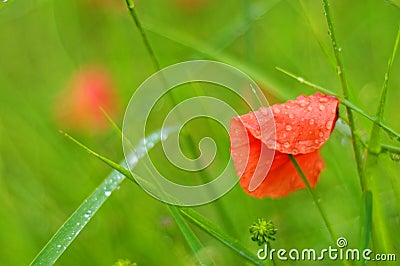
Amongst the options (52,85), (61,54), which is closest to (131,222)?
(52,85)

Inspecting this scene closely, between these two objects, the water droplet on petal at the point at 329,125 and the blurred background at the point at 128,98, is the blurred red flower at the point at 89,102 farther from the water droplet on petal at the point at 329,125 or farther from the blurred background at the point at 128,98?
the water droplet on petal at the point at 329,125

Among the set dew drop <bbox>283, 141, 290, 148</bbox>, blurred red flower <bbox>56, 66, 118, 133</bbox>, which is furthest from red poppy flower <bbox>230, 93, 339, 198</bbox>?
blurred red flower <bbox>56, 66, 118, 133</bbox>

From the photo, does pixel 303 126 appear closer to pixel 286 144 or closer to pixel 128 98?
pixel 286 144

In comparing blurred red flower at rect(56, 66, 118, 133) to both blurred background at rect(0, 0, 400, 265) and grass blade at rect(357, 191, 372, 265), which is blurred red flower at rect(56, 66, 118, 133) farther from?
grass blade at rect(357, 191, 372, 265)

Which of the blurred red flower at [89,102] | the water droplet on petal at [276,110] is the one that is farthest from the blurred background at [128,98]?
the water droplet on petal at [276,110]

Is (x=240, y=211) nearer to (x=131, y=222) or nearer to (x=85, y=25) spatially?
(x=131, y=222)

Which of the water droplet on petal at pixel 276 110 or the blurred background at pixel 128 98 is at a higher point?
the blurred background at pixel 128 98

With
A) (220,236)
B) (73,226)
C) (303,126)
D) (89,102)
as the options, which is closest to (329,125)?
(303,126)
